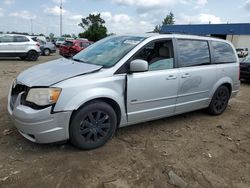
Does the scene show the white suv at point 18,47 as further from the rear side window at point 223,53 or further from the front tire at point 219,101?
the front tire at point 219,101

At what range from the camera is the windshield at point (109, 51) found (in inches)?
161

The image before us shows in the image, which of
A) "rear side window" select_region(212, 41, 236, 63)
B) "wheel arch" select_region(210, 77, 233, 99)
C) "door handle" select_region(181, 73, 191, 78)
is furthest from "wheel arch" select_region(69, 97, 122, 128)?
"rear side window" select_region(212, 41, 236, 63)

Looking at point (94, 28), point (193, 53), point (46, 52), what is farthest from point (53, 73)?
point (94, 28)

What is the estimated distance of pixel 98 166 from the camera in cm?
340

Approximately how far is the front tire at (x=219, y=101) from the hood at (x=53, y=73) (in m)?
2.84

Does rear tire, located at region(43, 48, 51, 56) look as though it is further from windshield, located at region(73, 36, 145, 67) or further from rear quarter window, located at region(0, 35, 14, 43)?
windshield, located at region(73, 36, 145, 67)

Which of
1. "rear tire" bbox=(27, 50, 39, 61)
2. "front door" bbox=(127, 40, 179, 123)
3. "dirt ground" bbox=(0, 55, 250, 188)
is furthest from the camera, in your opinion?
"rear tire" bbox=(27, 50, 39, 61)

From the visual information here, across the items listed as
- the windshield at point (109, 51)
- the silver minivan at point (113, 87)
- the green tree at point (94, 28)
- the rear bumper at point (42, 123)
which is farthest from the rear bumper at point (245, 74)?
the green tree at point (94, 28)

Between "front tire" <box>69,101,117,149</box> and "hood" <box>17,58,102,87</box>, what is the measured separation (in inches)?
19.4

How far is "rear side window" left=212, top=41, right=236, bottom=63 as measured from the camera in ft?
17.9

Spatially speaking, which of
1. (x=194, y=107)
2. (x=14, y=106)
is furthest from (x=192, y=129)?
(x=14, y=106)

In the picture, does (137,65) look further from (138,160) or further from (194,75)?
(194,75)

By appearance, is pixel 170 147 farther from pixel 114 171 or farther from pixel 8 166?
pixel 8 166

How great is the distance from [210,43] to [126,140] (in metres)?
2.67
